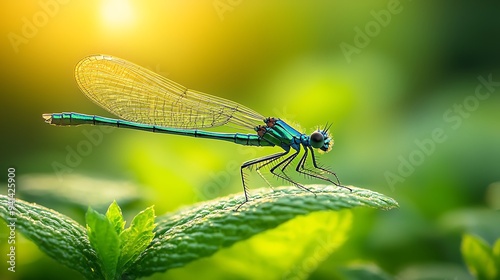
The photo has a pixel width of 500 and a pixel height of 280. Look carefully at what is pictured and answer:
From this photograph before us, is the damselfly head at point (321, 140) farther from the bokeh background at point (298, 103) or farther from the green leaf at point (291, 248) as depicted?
the green leaf at point (291, 248)

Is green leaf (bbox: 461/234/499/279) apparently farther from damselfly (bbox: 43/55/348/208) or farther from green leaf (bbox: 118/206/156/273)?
green leaf (bbox: 118/206/156/273)

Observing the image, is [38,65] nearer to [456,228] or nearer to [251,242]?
[251,242]

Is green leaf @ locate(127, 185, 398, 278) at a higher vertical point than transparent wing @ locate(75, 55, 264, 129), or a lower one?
lower

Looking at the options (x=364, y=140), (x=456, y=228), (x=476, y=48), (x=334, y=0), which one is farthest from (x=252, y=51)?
(x=456, y=228)

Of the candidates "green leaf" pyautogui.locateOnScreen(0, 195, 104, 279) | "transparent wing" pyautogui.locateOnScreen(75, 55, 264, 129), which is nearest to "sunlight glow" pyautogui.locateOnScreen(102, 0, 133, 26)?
"transparent wing" pyautogui.locateOnScreen(75, 55, 264, 129)

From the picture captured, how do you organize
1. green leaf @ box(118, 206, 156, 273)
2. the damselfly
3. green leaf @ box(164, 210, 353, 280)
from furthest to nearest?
the damselfly
green leaf @ box(164, 210, 353, 280)
green leaf @ box(118, 206, 156, 273)

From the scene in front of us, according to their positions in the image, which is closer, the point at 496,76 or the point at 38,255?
the point at 38,255
